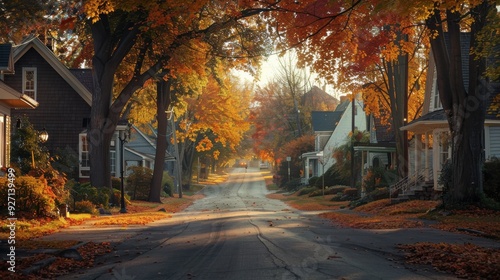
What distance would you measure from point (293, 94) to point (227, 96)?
1633 cm

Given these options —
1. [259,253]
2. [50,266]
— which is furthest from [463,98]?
[50,266]

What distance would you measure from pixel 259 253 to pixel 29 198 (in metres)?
11.0

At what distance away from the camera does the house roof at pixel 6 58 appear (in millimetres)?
28867

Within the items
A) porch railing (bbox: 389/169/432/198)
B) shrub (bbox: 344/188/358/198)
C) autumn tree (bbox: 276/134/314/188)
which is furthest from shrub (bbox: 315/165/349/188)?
porch railing (bbox: 389/169/432/198)

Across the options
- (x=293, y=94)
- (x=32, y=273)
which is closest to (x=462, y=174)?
(x=32, y=273)

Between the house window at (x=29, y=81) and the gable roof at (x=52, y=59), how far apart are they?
1052mm

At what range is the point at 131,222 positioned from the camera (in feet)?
84.5

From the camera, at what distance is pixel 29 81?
42.8 m

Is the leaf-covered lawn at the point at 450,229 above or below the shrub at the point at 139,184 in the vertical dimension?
below

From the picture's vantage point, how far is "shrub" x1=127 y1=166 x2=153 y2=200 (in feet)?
159

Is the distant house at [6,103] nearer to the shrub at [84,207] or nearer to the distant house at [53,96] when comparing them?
the shrub at [84,207]

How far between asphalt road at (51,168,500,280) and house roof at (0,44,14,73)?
1101 cm

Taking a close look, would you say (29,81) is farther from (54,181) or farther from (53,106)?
(54,181)

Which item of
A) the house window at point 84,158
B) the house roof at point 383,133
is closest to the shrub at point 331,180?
the house roof at point 383,133
